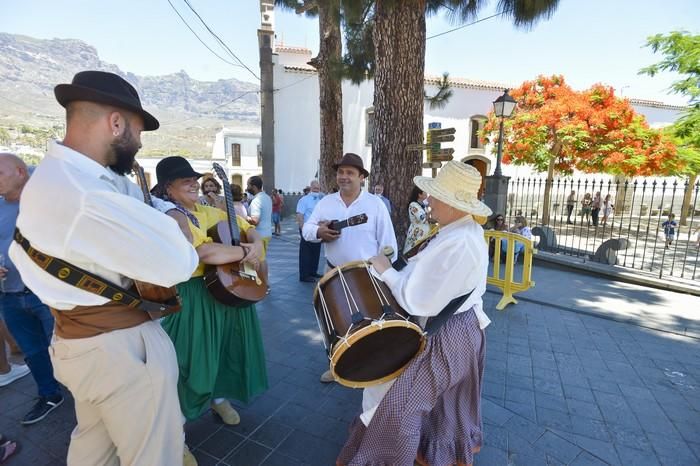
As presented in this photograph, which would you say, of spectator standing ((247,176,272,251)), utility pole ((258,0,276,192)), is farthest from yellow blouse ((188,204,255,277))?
utility pole ((258,0,276,192))

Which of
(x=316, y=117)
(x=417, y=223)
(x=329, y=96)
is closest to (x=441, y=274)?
(x=417, y=223)

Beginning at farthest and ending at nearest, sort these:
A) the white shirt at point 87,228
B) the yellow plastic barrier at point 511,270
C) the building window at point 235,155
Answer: the building window at point 235,155
the yellow plastic barrier at point 511,270
the white shirt at point 87,228

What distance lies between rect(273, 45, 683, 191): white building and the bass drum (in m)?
18.0

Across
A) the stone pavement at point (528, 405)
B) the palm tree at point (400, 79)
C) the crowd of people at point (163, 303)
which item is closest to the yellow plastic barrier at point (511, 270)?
the stone pavement at point (528, 405)

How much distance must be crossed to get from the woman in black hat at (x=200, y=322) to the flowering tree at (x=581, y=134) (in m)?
12.2

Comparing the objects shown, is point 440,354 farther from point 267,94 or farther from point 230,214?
point 267,94

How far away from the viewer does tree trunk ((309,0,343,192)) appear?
Answer: 1062 cm

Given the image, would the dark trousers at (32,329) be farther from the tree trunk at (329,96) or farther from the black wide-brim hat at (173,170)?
the tree trunk at (329,96)

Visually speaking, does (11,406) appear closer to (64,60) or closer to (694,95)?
(694,95)

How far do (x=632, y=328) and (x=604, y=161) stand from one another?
37.3ft

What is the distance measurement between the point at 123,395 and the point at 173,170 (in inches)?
55.9

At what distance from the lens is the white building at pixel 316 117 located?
20.6 metres

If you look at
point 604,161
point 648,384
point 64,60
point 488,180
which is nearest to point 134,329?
point 648,384

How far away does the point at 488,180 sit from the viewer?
28.3 ft
